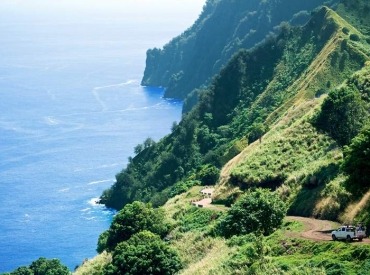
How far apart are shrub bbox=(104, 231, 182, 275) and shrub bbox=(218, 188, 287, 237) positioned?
5.49 metres

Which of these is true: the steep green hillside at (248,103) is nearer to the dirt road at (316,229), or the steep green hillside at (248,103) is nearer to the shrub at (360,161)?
the dirt road at (316,229)

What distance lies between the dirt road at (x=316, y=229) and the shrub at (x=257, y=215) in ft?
8.17

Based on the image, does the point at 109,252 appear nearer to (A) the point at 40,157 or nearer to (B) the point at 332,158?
(B) the point at 332,158

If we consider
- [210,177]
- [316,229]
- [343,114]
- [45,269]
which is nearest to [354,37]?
[210,177]

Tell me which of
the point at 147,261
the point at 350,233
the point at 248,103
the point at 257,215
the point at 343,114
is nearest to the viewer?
the point at 350,233

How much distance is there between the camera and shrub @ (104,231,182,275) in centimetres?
5747

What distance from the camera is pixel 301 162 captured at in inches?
3105

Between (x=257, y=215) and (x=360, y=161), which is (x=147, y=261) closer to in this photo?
(x=257, y=215)

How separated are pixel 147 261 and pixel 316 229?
540 inches

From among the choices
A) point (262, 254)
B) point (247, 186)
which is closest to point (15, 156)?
point (247, 186)

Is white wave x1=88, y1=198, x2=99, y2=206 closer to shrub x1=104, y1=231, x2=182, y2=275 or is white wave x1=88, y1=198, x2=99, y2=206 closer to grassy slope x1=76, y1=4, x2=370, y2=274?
grassy slope x1=76, y1=4, x2=370, y2=274

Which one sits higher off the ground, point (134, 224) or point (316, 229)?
point (134, 224)

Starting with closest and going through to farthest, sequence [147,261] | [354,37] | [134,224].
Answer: [147,261]
[134,224]
[354,37]

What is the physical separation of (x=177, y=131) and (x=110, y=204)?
911 inches
